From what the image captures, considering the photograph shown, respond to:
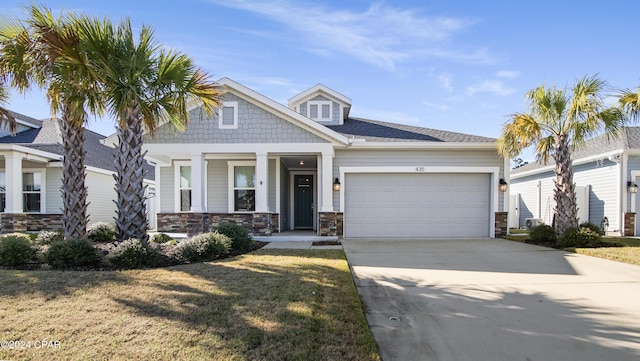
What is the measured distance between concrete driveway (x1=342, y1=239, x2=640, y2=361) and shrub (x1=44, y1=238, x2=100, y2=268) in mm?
5167

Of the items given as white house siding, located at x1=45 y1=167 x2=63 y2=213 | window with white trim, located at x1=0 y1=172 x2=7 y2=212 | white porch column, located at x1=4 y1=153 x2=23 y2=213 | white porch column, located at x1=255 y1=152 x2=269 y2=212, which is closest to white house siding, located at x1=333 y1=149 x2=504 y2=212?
white porch column, located at x1=255 y1=152 x2=269 y2=212

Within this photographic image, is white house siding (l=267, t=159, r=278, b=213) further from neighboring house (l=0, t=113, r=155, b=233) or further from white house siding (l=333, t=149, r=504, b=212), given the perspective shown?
neighboring house (l=0, t=113, r=155, b=233)

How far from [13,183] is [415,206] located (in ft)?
49.5

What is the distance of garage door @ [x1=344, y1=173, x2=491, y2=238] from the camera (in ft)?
38.0

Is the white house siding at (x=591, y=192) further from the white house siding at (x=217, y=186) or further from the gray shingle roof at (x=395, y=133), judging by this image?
the white house siding at (x=217, y=186)

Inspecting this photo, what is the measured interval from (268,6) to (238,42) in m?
1.86

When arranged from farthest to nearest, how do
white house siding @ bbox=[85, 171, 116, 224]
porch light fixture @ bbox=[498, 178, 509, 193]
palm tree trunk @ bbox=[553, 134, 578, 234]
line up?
white house siding @ bbox=[85, 171, 116, 224]
porch light fixture @ bbox=[498, 178, 509, 193]
palm tree trunk @ bbox=[553, 134, 578, 234]

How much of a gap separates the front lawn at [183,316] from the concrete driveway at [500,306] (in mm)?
530

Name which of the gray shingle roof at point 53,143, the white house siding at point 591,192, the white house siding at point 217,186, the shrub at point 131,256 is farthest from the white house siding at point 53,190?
the white house siding at point 591,192

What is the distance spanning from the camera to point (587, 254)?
832 cm

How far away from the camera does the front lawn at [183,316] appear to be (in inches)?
118

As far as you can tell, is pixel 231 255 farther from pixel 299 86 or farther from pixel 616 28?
pixel 616 28

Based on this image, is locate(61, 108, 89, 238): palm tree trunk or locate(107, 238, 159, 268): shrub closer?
locate(107, 238, 159, 268): shrub

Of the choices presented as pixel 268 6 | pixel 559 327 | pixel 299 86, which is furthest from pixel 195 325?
pixel 299 86
